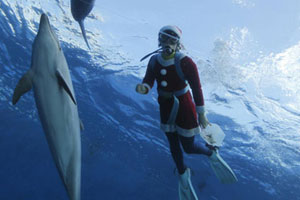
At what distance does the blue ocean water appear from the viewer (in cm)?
1416

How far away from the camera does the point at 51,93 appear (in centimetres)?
200

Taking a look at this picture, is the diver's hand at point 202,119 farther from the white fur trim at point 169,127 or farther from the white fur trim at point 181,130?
the white fur trim at point 169,127

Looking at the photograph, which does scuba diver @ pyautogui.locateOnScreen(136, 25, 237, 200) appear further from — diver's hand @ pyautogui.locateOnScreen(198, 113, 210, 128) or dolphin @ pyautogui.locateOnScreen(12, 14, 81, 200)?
dolphin @ pyautogui.locateOnScreen(12, 14, 81, 200)

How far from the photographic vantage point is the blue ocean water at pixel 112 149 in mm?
14164

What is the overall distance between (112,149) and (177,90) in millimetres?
18481

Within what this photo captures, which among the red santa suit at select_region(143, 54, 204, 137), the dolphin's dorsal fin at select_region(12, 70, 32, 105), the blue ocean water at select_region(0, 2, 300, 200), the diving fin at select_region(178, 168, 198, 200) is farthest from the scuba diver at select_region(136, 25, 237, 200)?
the blue ocean water at select_region(0, 2, 300, 200)

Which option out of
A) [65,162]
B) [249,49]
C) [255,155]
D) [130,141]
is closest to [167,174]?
[130,141]

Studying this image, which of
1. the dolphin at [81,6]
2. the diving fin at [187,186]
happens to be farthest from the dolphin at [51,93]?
the diving fin at [187,186]

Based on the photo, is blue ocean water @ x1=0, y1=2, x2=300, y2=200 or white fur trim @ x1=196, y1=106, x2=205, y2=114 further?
blue ocean water @ x1=0, y1=2, x2=300, y2=200

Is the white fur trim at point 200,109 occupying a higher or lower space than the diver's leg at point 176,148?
higher

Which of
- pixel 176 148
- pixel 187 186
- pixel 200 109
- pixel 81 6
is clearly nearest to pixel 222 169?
pixel 187 186

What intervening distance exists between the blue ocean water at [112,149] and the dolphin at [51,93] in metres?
10.8

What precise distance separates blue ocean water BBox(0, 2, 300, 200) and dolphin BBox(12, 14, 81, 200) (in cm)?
1080

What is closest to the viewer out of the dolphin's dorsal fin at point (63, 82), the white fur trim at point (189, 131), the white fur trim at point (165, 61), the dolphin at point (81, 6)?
the dolphin's dorsal fin at point (63, 82)
